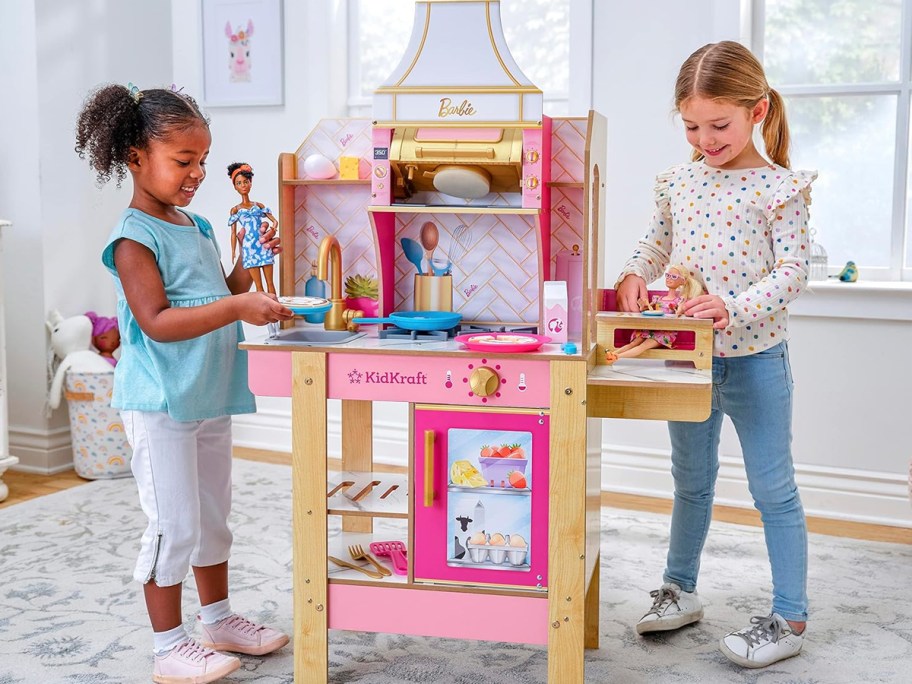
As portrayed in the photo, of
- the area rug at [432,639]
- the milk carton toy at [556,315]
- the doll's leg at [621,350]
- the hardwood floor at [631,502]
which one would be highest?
the milk carton toy at [556,315]

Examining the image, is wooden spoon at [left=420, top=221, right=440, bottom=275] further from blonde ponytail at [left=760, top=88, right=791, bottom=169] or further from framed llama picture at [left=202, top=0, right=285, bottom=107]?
framed llama picture at [left=202, top=0, right=285, bottom=107]

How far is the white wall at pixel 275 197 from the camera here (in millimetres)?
2951

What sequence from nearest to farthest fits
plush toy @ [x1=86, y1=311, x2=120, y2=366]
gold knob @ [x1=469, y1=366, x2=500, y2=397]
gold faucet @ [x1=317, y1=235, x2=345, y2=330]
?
gold knob @ [x1=469, y1=366, x2=500, y2=397] < gold faucet @ [x1=317, y1=235, x2=345, y2=330] < plush toy @ [x1=86, y1=311, x2=120, y2=366]

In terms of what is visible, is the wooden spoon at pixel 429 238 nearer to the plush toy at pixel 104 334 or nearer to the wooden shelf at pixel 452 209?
the wooden shelf at pixel 452 209

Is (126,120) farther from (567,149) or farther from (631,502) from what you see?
(631,502)

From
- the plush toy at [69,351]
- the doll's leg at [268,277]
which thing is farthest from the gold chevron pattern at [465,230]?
the plush toy at [69,351]

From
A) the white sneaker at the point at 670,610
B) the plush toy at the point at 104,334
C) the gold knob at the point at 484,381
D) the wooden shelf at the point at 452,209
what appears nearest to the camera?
the gold knob at the point at 484,381

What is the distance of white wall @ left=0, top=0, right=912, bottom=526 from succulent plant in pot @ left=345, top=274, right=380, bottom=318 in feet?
4.02

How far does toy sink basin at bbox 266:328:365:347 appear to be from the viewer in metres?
1.95

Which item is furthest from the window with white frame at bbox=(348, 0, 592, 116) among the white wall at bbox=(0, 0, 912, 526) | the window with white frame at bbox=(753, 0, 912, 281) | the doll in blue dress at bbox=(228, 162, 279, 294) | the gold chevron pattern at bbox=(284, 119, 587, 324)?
the doll in blue dress at bbox=(228, 162, 279, 294)

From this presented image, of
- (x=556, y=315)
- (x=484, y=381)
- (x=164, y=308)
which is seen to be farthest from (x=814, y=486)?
(x=164, y=308)

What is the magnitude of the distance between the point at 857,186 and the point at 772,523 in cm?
143

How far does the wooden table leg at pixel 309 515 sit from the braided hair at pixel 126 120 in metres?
0.49

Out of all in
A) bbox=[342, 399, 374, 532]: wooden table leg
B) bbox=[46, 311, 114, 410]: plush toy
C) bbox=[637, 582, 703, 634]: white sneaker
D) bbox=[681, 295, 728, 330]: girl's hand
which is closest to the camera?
bbox=[681, 295, 728, 330]: girl's hand
